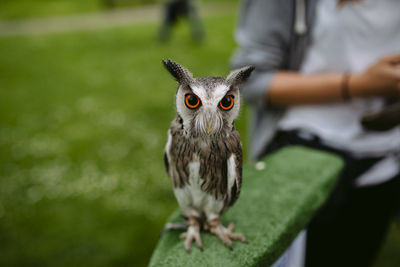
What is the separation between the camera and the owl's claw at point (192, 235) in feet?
2.35

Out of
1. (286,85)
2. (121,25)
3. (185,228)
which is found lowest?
(185,228)

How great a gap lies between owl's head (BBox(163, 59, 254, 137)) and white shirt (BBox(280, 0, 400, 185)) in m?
0.47

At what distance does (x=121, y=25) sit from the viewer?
251 inches

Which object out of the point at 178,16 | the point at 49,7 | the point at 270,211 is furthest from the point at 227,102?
the point at 49,7

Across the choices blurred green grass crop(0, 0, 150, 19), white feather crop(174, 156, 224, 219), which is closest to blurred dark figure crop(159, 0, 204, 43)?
blurred green grass crop(0, 0, 150, 19)

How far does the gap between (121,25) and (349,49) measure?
6.10m

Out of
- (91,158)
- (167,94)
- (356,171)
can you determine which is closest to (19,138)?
(91,158)

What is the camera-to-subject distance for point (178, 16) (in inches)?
203

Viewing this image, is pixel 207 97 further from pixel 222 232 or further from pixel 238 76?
pixel 222 232

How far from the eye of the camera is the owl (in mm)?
549

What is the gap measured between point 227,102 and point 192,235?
0.34 metres

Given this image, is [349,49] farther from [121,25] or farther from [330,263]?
[121,25]

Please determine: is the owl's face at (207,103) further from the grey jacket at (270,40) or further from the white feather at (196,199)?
the grey jacket at (270,40)

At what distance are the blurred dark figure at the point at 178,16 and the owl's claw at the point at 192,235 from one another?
4.67 metres
